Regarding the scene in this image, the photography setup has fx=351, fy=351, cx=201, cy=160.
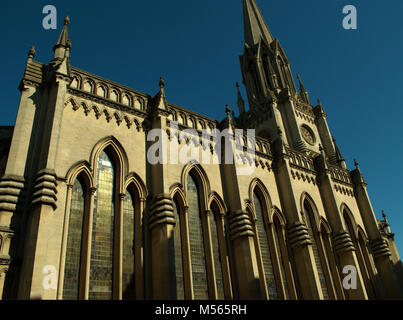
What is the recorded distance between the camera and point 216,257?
1544 cm

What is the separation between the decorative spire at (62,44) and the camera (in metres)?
15.1

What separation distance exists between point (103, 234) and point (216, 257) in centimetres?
522

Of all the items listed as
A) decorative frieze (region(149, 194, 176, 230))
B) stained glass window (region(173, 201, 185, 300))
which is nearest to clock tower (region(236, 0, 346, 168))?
stained glass window (region(173, 201, 185, 300))

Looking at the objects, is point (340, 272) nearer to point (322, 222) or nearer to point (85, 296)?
point (322, 222)

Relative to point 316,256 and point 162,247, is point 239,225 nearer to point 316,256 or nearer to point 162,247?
point 162,247

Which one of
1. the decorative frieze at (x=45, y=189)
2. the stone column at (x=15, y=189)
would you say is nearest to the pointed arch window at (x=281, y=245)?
the decorative frieze at (x=45, y=189)

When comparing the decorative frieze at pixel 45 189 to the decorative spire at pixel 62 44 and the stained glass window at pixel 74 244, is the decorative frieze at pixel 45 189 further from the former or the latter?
the decorative spire at pixel 62 44

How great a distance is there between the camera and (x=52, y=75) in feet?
45.6

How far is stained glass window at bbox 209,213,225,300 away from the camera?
48.0ft

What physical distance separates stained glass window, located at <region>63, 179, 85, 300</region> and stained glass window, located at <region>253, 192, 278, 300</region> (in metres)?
9.02

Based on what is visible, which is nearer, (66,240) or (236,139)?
(66,240)

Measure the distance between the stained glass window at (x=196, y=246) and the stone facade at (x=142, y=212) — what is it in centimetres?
5
